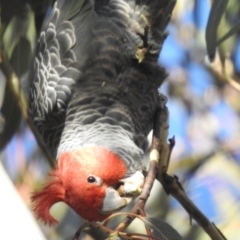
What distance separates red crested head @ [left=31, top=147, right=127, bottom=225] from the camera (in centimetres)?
168

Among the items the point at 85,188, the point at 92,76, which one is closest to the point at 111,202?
the point at 85,188

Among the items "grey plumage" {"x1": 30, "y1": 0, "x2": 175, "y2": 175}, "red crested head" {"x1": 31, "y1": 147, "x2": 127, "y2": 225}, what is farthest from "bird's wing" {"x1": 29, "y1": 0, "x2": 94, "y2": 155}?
"red crested head" {"x1": 31, "y1": 147, "x2": 127, "y2": 225}

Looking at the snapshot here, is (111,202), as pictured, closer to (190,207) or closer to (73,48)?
(190,207)

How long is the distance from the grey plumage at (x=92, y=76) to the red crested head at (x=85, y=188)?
0.19 meters

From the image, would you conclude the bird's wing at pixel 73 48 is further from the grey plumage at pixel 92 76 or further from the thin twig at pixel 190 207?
the thin twig at pixel 190 207

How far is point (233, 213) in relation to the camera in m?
2.27

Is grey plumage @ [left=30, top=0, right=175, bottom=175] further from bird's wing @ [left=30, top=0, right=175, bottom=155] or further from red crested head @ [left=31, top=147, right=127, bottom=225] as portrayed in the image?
red crested head @ [left=31, top=147, right=127, bottom=225]

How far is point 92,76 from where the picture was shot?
2.03 metres

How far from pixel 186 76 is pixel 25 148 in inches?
32.8

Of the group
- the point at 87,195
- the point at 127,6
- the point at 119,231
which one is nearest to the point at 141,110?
the point at 127,6

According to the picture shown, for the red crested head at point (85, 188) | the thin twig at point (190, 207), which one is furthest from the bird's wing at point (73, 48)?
the thin twig at point (190, 207)

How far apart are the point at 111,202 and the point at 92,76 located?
1.71ft

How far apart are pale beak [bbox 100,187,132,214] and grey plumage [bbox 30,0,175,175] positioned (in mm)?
262

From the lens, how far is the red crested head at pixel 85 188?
1.68m
